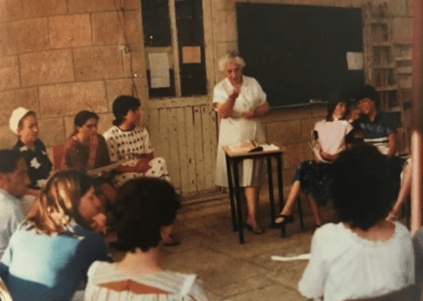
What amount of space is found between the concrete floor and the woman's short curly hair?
1.46 m

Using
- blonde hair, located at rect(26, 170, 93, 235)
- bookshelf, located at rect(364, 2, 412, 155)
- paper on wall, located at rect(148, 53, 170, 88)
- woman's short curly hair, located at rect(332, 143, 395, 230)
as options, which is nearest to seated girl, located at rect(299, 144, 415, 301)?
woman's short curly hair, located at rect(332, 143, 395, 230)

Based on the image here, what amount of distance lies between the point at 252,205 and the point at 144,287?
2.97 metres

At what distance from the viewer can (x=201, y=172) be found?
18.8 ft

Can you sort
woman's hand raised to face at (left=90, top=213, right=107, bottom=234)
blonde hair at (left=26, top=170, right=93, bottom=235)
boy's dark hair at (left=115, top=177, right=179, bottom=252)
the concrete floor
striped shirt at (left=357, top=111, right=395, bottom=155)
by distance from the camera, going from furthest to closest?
1. striped shirt at (left=357, top=111, right=395, bottom=155)
2. the concrete floor
3. woman's hand raised to face at (left=90, top=213, right=107, bottom=234)
4. blonde hair at (left=26, top=170, right=93, bottom=235)
5. boy's dark hair at (left=115, top=177, right=179, bottom=252)

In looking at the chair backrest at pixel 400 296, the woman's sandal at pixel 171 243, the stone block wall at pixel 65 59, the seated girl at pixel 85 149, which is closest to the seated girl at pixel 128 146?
the seated girl at pixel 85 149

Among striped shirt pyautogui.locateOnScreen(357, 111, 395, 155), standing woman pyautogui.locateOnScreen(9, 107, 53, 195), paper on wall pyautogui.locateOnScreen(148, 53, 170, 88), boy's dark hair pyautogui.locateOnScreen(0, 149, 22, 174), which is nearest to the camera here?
boy's dark hair pyautogui.locateOnScreen(0, 149, 22, 174)

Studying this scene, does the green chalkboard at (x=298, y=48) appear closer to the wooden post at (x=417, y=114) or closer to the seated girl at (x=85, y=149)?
the seated girl at (x=85, y=149)

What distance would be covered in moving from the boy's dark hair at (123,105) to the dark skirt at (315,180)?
4.58ft

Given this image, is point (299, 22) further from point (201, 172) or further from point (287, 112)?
point (201, 172)

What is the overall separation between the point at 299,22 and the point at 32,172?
138 inches

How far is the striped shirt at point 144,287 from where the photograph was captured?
1.55 meters

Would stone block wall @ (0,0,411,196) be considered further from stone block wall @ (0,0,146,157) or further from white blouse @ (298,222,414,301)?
white blouse @ (298,222,414,301)

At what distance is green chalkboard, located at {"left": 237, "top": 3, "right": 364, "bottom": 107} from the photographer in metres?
5.75

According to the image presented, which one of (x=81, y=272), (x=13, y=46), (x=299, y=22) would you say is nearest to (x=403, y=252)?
(x=81, y=272)
